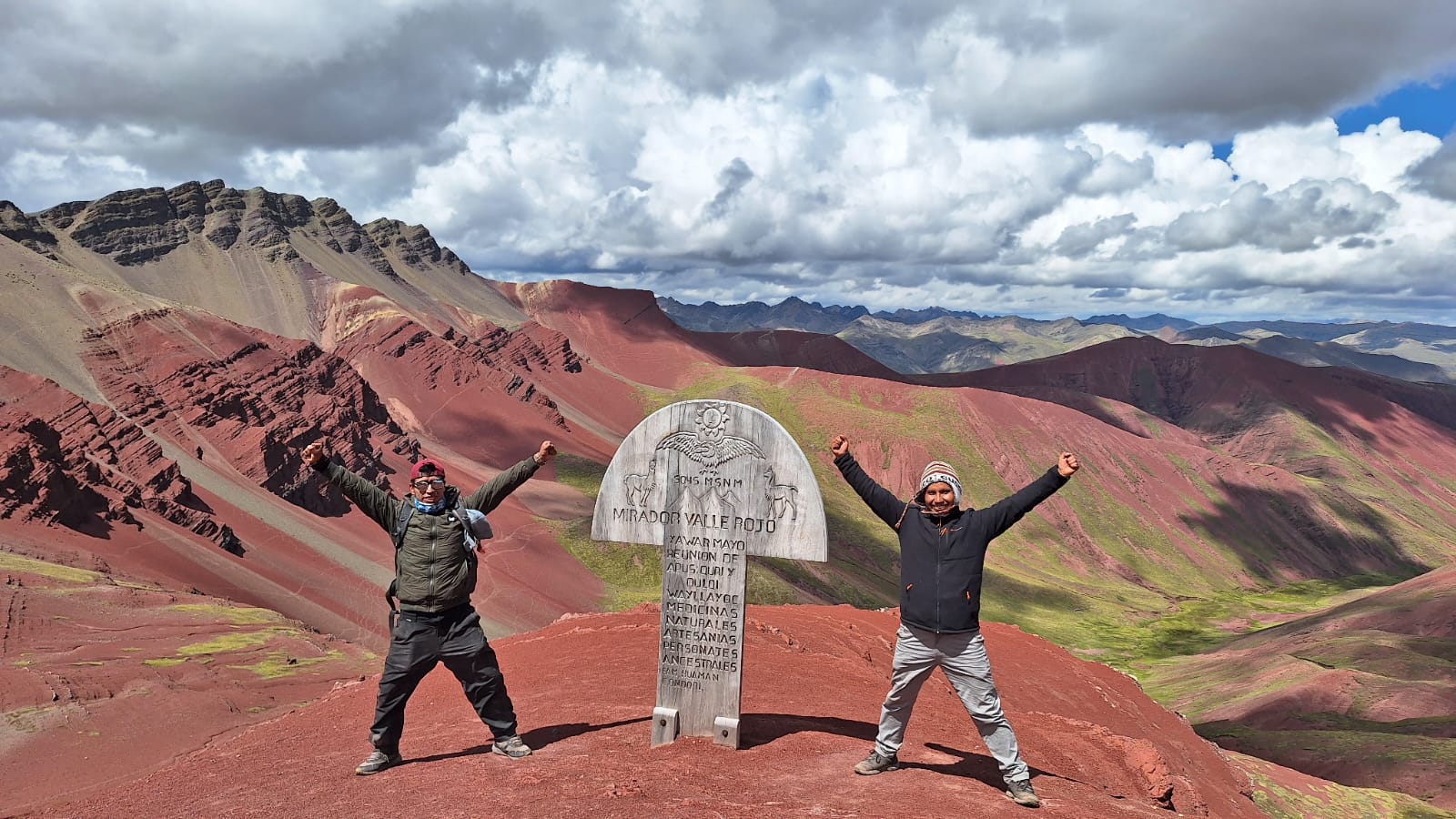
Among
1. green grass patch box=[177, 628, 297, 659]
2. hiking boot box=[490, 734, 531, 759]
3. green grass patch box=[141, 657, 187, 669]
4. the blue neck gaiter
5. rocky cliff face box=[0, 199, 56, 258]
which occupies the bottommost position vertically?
green grass patch box=[177, 628, 297, 659]

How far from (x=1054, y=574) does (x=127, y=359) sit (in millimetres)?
80458

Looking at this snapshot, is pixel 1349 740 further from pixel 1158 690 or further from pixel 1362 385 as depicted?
pixel 1362 385

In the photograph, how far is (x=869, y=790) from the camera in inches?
270

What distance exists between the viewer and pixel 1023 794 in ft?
22.3

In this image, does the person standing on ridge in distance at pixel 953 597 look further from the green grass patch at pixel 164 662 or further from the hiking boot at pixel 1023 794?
the green grass patch at pixel 164 662

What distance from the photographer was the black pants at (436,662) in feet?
23.4

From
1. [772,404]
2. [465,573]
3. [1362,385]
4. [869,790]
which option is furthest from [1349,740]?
[1362,385]

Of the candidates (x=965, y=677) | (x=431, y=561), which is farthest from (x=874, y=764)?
(x=431, y=561)

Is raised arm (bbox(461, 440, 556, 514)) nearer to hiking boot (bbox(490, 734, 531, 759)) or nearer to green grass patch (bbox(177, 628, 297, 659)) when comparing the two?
hiking boot (bbox(490, 734, 531, 759))

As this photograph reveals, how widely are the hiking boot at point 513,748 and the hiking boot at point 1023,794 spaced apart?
13.7ft

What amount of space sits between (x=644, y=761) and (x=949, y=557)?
3.28 meters

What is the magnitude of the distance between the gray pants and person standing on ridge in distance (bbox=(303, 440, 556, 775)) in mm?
3354

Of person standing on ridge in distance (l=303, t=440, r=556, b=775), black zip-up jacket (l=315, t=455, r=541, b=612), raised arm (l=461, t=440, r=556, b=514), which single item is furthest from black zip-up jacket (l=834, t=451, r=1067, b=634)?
black zip-up jacket (l=315, t=455, r=541, b=612)

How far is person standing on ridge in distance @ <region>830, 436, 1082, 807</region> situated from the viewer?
6680mm
